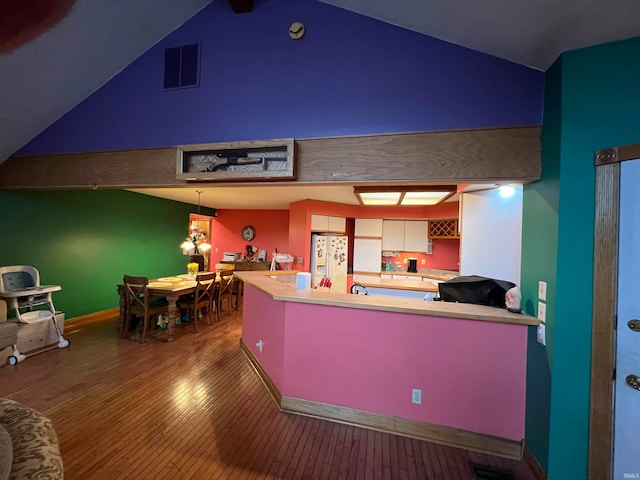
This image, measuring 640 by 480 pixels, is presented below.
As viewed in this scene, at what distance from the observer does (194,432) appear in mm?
2025

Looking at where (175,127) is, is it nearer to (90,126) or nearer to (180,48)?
(180,48)

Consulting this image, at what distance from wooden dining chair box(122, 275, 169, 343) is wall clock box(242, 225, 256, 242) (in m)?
3.99

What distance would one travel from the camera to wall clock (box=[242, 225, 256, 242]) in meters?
7.92

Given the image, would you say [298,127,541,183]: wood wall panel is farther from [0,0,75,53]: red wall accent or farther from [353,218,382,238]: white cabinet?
[353,218,382,238]: white cabinet

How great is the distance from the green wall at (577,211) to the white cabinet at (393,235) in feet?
15.0

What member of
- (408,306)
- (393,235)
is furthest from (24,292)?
(393,235)

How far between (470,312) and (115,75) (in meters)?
4.03

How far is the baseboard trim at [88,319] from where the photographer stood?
14.0 ft

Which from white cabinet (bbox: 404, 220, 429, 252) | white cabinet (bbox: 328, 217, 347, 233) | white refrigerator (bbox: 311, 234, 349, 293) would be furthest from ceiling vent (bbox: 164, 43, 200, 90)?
white cabinet (bbox: 404, 220, 429, 252)

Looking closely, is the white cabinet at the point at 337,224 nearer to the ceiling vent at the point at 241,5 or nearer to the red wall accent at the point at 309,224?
the red wall accent at the point at 309,224

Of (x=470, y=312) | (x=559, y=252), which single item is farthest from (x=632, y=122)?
(x=470, y=312)

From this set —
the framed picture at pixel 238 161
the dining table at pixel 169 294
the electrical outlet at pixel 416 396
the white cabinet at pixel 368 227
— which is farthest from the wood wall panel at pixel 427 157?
the white cabinet at pixel 368 227

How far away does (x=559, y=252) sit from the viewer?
157cm

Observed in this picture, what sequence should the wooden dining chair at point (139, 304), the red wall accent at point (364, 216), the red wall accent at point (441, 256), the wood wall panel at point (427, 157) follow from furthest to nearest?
the red wall accent at point (441, 256) < the red wall accent at point (364, 216) < the wooden dining chair at point (139, 304) < the wood wall panel at point (427, 157)
